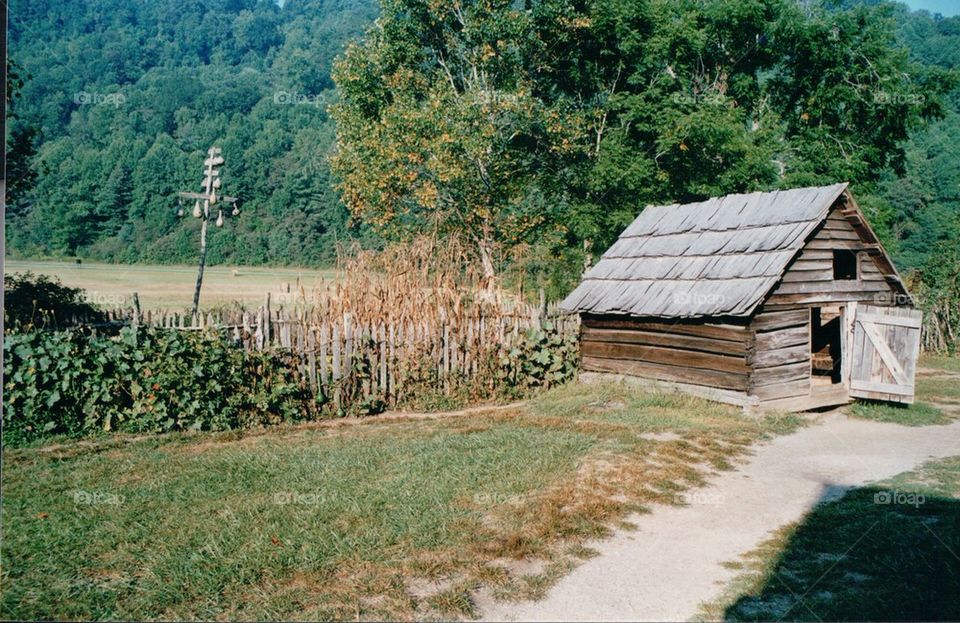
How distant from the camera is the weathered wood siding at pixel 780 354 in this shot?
1130 cm

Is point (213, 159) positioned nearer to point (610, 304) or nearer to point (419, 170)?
point (419, 170)

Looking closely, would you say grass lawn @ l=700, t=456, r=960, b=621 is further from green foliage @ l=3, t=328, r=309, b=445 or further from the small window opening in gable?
the small window opening in gable

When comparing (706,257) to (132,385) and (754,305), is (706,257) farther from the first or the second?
(132,385)

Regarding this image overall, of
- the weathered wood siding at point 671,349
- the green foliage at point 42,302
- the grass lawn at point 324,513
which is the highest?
the green foliage at point 42,302

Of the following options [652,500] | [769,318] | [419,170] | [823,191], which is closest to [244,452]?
Result: [652,500]

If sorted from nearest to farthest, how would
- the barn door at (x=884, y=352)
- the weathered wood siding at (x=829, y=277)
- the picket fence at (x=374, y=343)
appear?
the picket fence at (x=374, y=343), the weathered wood siding at (x=829, y=277), the barn door at (x=884, y=352)

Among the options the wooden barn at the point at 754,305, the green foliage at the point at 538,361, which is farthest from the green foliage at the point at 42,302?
the wooden barn at the point at 754,305

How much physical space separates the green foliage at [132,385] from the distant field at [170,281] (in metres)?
21.2

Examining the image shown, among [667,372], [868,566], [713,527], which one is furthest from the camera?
[667,372]

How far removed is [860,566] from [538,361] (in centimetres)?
800

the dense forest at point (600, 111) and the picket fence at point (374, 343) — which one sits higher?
the dense forest at point (600, 111)

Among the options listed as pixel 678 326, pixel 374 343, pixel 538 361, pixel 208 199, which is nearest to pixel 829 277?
pixel 678 326

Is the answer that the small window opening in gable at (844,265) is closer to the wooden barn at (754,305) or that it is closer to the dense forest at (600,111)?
the wooden barn at (754,305)

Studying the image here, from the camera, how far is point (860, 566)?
532 cm
